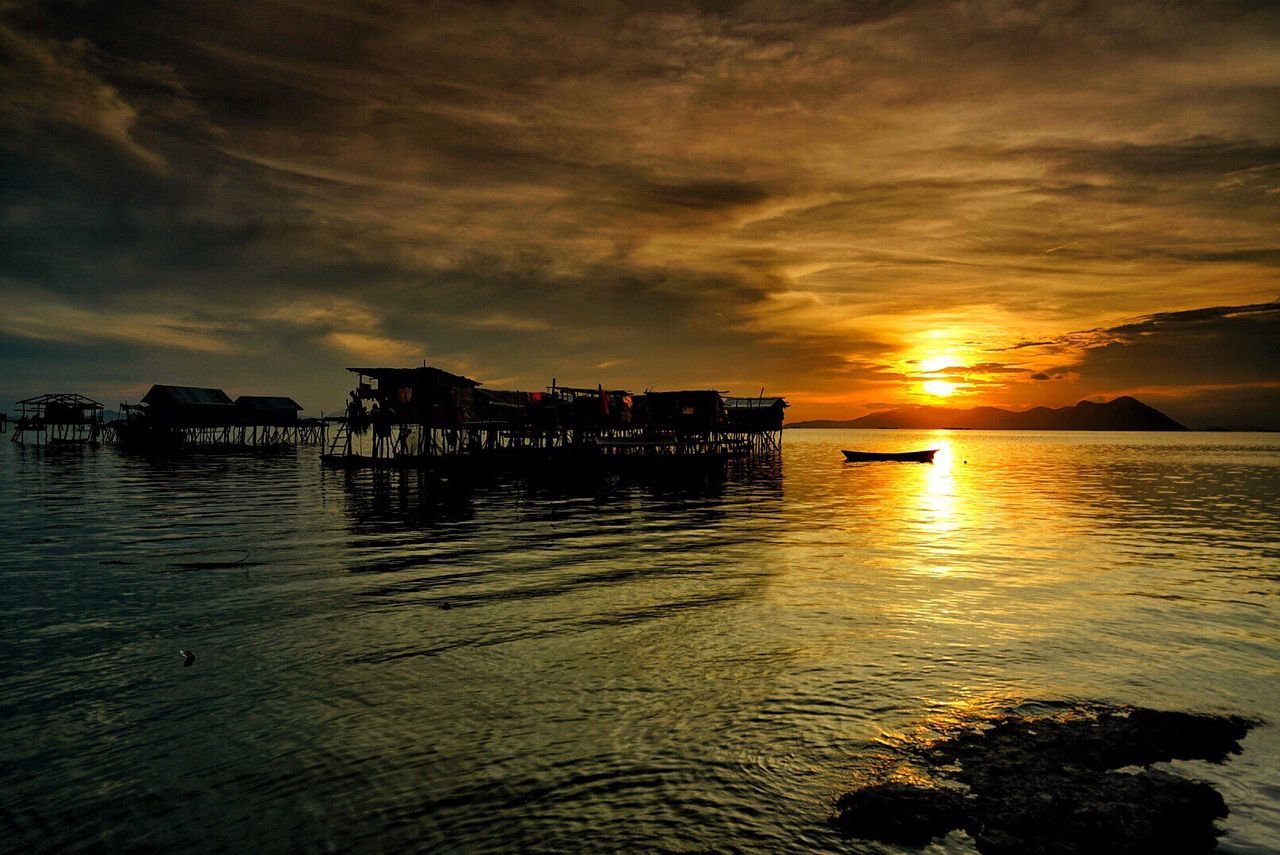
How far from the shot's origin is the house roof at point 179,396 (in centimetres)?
8481

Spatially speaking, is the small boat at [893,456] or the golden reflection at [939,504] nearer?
the golden reflection at [939,504]

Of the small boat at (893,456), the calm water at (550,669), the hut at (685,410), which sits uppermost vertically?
A: the hut at (685,410)

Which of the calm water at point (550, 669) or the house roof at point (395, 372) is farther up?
the house roof at point (395, 372)

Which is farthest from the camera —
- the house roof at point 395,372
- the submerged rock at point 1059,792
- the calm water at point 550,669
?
the house roof at point 395,372

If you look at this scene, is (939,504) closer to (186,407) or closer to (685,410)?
(685,410)

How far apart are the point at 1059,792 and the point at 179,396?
9972cm

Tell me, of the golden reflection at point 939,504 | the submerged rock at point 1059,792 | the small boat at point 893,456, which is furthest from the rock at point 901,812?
the small boat at point 893,456

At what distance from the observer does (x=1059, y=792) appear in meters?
6.62

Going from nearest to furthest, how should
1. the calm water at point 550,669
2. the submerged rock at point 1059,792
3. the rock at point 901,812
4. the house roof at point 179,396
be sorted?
the submerged rock at point 1059,792, the rock at point 901,812, the calm water at point 550,669, the house roof at point 179,396

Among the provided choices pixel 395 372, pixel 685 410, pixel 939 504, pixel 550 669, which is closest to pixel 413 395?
pixel 395 372

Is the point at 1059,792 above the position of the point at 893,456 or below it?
below

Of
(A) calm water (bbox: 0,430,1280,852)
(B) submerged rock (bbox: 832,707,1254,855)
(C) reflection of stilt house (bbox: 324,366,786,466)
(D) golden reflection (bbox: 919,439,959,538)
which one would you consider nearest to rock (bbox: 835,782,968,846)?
(B) submerged rock (bbox: 832,707,1254,855)

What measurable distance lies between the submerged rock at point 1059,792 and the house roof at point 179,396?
97.9 metres

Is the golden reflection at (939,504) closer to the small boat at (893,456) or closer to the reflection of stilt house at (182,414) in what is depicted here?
the small boat at (893,456)
